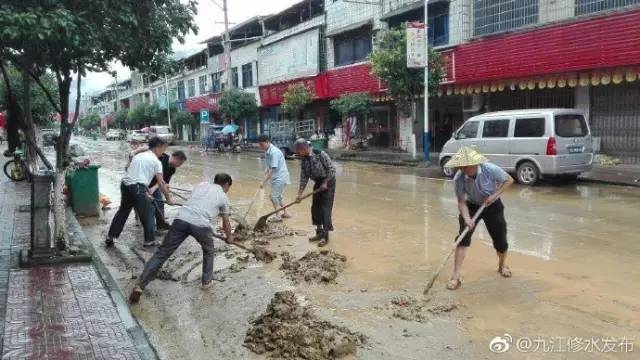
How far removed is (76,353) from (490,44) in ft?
57.5

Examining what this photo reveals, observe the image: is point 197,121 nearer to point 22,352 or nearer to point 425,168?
point 425,168

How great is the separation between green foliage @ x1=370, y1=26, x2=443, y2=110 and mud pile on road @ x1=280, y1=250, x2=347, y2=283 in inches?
528

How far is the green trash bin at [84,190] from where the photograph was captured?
1058cm

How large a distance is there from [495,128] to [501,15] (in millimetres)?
6698

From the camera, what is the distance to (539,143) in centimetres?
1303

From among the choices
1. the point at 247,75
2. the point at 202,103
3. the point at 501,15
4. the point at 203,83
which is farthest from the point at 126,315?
the point at 203,83

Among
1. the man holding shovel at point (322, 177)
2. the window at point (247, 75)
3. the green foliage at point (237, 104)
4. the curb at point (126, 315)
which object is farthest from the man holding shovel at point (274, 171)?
the window at point (247, 75)

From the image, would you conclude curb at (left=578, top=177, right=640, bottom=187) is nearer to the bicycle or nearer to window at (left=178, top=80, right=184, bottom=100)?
the bicycle

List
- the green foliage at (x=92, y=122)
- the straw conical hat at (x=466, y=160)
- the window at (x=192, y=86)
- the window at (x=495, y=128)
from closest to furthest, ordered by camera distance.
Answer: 1. the straw conical hat at (x=466, y=160)
2. the window at (x=495, y=128)
3. the window at (x=192, y=86)
4. the green foliage at (x=92, y=122)

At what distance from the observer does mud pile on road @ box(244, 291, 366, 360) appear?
425 centimetres

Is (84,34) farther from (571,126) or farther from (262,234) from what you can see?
(571,126)

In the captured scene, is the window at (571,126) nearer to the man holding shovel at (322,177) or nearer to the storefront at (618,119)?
the storefront at (618,119)

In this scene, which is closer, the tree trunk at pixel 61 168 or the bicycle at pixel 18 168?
the tree trunk at pixel 61 168

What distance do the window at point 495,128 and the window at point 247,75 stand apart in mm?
28255
